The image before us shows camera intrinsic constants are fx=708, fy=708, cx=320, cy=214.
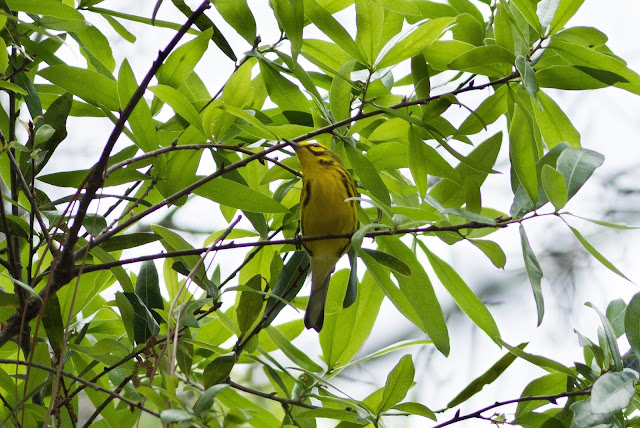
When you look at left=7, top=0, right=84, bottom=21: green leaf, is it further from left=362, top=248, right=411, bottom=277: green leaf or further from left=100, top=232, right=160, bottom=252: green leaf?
A: left=362, top=248, right=411, bottom=277: green leaf

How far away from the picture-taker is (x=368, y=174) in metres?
1.07

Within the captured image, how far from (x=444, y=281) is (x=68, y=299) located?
64cm

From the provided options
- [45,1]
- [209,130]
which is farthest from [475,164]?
[45,1]

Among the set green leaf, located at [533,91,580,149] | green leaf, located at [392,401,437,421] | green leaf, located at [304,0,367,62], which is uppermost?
green leaf, located at [304,0,367,62]

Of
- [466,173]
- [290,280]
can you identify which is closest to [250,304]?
[290,280]

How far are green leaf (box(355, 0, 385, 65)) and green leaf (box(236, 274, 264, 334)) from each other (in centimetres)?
39

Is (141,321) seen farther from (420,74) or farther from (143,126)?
(420,74)

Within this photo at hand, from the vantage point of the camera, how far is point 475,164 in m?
1.04

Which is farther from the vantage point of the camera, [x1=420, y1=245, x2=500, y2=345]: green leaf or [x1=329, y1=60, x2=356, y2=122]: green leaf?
[x1=420, y1=245, x2=500, y2=345]: green leaf

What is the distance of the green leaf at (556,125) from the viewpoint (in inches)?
47.6

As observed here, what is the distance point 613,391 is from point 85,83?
0.88 m

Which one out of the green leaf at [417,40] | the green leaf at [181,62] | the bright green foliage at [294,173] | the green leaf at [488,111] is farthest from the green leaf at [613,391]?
the green leaf at [181,62]

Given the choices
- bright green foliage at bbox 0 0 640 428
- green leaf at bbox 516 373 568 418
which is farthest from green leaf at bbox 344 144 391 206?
green leaf at bbox 516 373 568 418

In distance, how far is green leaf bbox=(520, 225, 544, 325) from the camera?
0.94m
